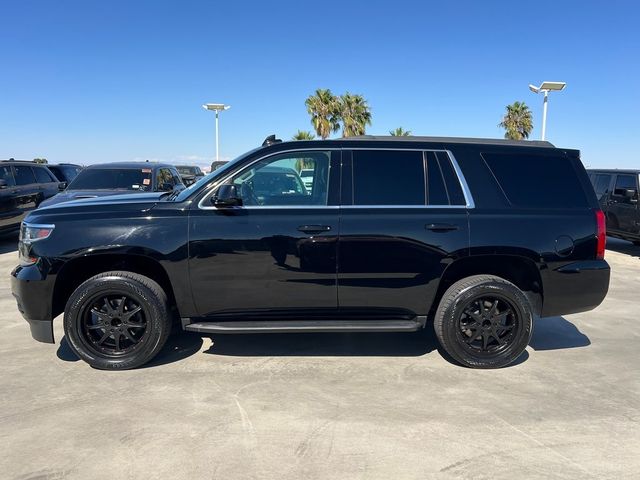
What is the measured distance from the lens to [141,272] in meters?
3.99

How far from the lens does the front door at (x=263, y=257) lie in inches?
149

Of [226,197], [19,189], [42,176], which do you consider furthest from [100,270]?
[42,176]

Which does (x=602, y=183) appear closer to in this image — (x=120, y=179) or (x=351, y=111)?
(x=120, y=179)

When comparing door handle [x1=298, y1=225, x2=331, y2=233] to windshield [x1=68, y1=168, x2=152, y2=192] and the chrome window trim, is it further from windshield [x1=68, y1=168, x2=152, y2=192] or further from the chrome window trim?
windshield [x1=68, y1=168, x2=152, y2=192]

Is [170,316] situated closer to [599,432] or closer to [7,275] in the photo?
[599,432]

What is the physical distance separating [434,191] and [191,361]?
260 centimetres

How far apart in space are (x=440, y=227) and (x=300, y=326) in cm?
143

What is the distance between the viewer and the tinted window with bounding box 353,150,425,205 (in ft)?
13.0

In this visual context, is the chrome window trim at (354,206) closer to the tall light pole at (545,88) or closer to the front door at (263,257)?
the front door at (263,257)

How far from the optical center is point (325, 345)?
14.9ft

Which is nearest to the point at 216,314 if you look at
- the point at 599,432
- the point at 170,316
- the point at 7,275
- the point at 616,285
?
the point at 170,316

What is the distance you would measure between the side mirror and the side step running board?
99 centimetres

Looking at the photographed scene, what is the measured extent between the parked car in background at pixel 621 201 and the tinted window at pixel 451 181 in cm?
791

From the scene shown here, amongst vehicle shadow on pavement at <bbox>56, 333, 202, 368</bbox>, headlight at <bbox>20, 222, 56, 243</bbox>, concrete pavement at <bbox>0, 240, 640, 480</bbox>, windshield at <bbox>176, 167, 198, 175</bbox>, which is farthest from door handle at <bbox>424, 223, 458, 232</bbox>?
windshield at <bbox>176, 167, 198, 175</bbox>
